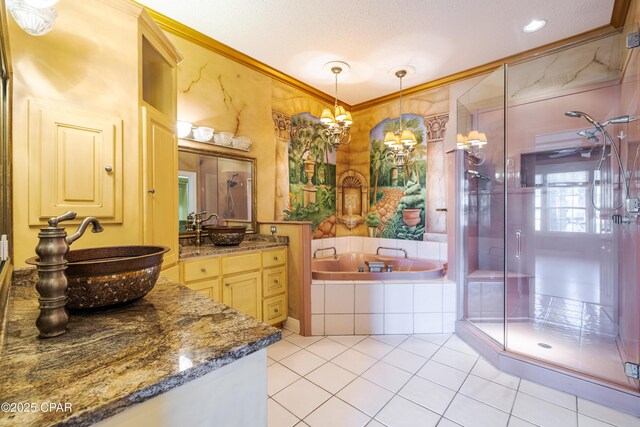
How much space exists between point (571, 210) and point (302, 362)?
2913 mm

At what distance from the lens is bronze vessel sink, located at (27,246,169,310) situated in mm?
853

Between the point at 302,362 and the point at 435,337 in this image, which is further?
the point at 435,337

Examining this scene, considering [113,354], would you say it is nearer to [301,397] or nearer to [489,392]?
[301,397]

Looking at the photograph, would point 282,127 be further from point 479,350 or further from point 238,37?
point 479,350

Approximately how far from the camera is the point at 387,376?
1.96m

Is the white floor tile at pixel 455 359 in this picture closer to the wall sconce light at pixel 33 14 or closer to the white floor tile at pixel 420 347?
the white floor tile at pixel 420 347

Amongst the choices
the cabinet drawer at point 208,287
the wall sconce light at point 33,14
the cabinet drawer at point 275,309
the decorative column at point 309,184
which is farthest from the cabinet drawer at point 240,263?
the wall sconce light at point 33,14

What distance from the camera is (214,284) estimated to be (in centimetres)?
218

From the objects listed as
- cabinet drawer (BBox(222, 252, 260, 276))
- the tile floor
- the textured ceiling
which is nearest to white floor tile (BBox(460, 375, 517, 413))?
the tile floor

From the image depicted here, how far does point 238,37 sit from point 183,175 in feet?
4.73

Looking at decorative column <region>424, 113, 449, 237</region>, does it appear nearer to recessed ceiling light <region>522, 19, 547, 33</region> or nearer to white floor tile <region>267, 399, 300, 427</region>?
recessed ceiling light <region>522, 19, 547, 33</region>

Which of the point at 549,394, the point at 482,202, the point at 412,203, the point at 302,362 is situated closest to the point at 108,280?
the point at 302,362

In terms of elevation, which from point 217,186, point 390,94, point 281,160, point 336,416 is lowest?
point 336,416

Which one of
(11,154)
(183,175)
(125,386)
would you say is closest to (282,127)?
(183,175)
